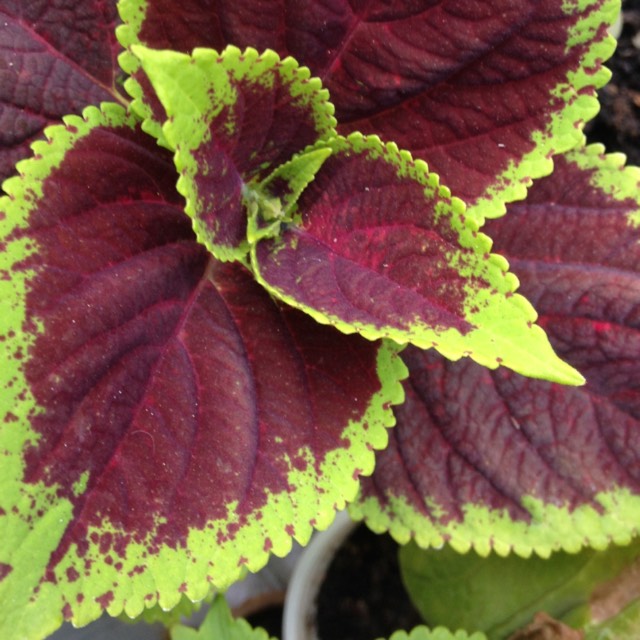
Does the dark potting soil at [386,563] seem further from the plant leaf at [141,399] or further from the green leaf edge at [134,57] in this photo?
the green leaf edge at [134,57]

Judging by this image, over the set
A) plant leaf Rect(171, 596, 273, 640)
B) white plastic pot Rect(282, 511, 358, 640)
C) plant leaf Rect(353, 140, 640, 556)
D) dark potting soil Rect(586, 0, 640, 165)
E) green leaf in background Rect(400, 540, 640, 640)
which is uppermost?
dark potting soil Rect(586, 0, 640, 165)

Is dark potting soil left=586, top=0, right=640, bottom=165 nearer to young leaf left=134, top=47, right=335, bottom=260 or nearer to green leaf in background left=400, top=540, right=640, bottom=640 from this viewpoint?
green leaf in background left=400, top=540, right=640, bottom=640

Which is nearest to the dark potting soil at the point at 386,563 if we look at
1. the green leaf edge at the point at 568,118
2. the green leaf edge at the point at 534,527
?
the green leaf edge at the point at 534,527

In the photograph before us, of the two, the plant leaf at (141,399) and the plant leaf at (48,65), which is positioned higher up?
the plant leaf at (48,65)

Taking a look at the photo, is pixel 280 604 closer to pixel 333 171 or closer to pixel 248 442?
pixel 248 442

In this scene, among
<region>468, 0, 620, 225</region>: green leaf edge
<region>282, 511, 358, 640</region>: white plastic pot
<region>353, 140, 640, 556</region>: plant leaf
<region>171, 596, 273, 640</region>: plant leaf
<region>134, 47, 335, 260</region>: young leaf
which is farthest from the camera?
<region>282, 511, 358, 640</region>: white plastic pot

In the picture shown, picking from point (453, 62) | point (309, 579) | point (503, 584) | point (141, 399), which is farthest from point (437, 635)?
point (453, 62)

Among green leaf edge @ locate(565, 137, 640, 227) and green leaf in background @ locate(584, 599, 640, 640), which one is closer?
green leaf edge @ locate(565, 137, 640, 227)

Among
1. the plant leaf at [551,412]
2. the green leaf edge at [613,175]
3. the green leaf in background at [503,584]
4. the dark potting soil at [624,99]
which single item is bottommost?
the green leaf in background at [503,584]

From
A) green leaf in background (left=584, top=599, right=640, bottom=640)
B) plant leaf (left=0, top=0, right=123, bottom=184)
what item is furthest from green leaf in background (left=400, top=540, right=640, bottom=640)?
plant leaf (left=0, top=0, right=123, bottom=184)
